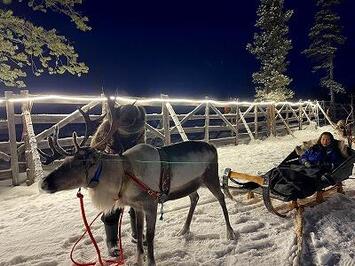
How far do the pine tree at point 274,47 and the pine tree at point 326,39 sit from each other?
1155 centimetres

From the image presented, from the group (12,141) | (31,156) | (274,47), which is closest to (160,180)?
Answer: (31,156)

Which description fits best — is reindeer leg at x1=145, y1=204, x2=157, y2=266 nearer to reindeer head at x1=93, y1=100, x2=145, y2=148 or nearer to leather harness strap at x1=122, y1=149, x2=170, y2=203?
leather harness strap at x1=122, y1=149, x2=170, y2=203

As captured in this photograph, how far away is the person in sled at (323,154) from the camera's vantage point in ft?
18.6

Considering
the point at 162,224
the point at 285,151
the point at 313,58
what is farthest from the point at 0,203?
the point at 313,58

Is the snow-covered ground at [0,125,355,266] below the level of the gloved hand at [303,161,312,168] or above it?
below

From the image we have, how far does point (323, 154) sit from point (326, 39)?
30.7m

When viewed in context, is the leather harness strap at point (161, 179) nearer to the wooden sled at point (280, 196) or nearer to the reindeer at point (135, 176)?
the reindeer at point (135, 176)

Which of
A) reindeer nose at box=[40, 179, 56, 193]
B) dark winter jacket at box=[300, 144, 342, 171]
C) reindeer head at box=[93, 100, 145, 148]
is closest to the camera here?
reindeer nose at box=[40, 179, 56, 193]

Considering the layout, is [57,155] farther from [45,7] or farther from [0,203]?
[0,203]

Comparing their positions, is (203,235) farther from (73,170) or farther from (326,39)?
(326,39)

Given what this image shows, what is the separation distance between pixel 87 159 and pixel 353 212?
13.2 feet

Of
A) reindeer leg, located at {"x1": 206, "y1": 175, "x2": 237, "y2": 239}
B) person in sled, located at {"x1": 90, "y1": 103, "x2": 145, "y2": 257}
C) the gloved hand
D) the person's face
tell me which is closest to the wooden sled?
the person's face

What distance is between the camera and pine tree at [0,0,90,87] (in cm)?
451

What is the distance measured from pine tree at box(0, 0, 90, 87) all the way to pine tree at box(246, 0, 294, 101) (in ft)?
61.2
